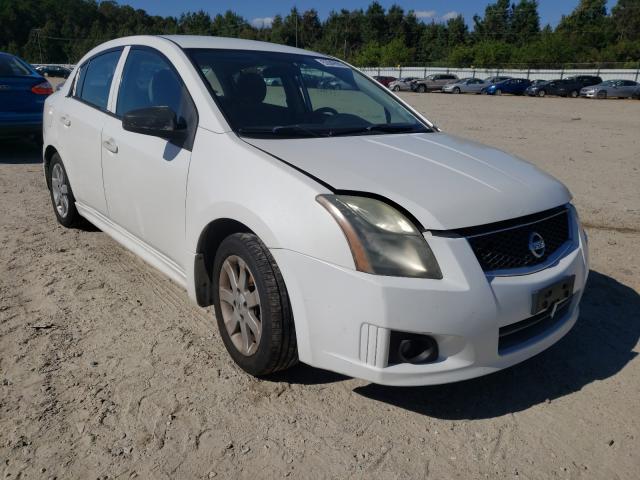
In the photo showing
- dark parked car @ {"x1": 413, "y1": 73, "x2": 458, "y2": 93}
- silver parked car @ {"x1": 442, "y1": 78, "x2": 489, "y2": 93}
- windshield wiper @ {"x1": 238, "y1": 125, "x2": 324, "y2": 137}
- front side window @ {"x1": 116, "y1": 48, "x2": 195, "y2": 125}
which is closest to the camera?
windshield wiper @ {"x1": 238, "y1": 125, "x2": 324, "y2": 137}

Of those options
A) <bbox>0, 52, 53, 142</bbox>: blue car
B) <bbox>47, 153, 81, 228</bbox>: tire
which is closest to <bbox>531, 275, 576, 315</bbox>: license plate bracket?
<bbox>47, 153, 81, 228</bbox>: tire

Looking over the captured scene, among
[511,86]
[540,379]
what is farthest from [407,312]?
[511,86]

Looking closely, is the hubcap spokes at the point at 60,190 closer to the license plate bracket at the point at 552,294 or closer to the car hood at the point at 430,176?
the car hood at the point at 430,176

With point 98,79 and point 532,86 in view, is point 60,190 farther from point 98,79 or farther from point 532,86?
point 532,86

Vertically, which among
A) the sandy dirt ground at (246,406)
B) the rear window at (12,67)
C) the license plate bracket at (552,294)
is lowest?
the sandy dirt ground at (246,406)

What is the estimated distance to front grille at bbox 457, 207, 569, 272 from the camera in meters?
2.21

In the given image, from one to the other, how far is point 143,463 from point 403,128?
7.78ft

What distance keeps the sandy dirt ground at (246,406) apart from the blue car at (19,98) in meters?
5.11

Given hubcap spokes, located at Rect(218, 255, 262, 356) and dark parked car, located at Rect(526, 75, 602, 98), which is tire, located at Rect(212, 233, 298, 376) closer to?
hubcap spokes, located at Rect(218, 255, 262, 356)

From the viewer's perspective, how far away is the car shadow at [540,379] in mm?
2537

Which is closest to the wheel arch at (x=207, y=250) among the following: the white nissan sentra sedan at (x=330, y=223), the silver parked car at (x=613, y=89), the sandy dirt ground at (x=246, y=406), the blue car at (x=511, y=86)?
the white nissan sentra sedan at (x=330, y=223)

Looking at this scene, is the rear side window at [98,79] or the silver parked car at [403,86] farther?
the silver parked car at [403,86]

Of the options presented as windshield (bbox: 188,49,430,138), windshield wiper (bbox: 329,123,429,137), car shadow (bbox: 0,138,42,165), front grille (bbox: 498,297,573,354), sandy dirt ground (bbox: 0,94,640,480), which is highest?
windshield (bbox: 188,49,430,138)

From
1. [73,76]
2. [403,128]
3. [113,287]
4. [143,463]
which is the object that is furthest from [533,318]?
[73,76]
